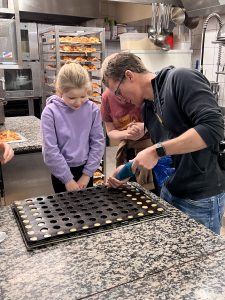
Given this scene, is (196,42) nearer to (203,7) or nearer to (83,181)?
(203,7)

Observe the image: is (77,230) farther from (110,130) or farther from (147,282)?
(110,130)

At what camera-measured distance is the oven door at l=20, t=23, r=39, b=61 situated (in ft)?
13.2

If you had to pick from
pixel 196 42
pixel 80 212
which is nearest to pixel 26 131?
pixel 80 212

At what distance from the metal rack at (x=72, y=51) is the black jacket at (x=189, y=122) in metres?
2.11

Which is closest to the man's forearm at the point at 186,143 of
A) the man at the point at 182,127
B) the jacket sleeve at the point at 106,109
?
the man at the point at 182,127

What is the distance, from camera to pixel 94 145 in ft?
6.23

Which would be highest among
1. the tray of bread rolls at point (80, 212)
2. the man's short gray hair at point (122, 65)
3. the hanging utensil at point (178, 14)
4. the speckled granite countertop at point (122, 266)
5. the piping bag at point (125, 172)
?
the hanging utensil at point (178, 14)

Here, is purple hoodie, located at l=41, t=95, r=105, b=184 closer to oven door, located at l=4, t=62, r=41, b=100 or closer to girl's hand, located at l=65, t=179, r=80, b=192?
girl's hand, located at l=65, t=179, r=80, b=192

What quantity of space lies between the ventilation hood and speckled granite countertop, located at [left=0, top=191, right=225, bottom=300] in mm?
2904

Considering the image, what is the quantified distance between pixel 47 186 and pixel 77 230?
5.07 feet

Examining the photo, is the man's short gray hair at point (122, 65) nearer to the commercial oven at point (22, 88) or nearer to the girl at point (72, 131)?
the girl at point (72, 131)

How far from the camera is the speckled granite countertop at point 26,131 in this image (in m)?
2.07

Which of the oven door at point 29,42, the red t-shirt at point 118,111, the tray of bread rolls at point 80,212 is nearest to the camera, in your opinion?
the tray of bread rolls at point 80,212

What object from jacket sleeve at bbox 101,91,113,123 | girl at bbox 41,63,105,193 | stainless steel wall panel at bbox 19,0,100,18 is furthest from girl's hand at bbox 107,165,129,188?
stainless steel wall panel at bbox 19,0,100,18
